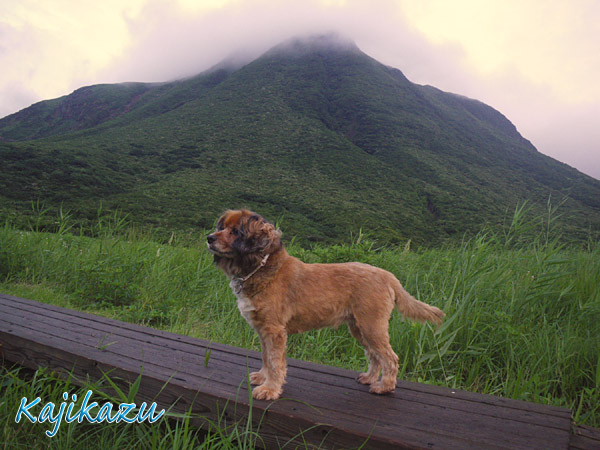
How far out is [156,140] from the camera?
56.2 m

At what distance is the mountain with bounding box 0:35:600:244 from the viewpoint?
34.5 meters

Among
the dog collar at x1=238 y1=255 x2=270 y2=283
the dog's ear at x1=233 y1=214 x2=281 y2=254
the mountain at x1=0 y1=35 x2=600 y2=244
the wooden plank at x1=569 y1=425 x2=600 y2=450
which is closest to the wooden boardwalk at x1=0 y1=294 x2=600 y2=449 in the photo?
the wooden plank at x1=569 y1=425 x2=600 y2=450

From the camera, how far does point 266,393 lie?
7.40 ft

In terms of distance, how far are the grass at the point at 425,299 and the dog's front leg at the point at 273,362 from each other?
33 cm

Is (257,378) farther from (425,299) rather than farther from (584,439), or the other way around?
(425,299)

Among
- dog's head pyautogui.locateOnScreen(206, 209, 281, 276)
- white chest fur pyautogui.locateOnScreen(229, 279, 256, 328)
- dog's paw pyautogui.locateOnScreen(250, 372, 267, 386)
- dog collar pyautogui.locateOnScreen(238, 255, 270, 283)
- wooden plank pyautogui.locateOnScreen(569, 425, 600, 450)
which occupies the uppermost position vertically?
dog's head pyautogui.locateOnScreen(206, 209, 281, 276)

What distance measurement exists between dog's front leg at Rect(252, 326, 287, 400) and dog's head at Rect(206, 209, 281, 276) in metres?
0.42

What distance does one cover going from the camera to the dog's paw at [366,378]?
2524 mm

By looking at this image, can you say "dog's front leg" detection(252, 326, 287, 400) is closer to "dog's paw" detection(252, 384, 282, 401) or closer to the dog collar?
"dog's paw" detection(252, 384, 282, 401)

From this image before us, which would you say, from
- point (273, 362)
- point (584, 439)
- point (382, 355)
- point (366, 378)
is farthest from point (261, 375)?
point (584, 439)

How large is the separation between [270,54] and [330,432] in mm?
100076

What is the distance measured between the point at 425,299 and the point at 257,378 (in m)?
2.56

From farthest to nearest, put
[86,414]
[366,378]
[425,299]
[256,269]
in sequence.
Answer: [425,299], [366,378], [256,269], [86,414]

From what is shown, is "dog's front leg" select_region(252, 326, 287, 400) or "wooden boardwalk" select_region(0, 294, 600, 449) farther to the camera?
"dog's front leg" select_region(252, 326, 287, 400)
